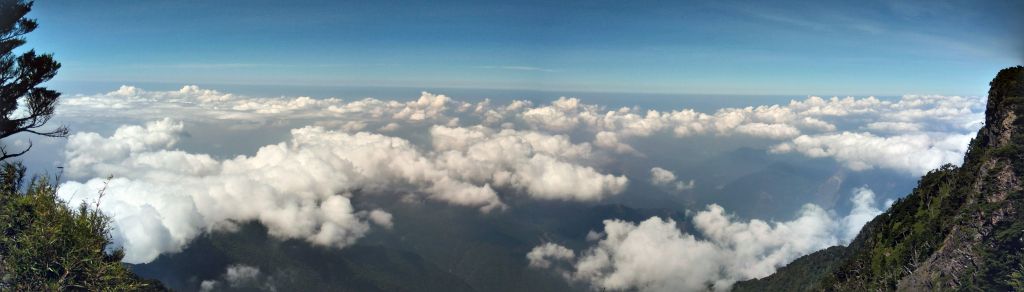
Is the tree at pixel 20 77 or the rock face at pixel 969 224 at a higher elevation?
the tree at pixel 20 77

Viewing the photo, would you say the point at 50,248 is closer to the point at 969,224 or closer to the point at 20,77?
the point at 20,77

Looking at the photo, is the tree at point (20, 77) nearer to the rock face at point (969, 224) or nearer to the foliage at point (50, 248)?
the foliage at point (50, 248)

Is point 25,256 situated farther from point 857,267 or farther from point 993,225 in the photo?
point 857,267

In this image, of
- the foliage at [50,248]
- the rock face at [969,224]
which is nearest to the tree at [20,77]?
the foliage at [50,248]

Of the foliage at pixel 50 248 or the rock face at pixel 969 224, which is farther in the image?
the rock face at pixel 969 224

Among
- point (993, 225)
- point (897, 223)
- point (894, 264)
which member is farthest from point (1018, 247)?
point (897, 223)

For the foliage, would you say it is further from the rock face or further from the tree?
the rock face
